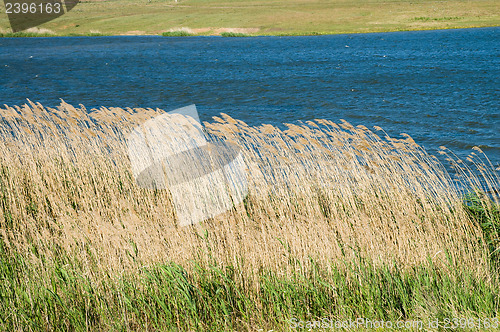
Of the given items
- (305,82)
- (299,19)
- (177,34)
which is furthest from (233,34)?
(305,82)

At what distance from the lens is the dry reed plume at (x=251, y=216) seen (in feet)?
19.7

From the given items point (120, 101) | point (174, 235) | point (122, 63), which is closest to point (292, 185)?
point (174, 235)

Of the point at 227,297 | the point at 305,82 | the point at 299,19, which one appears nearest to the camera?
the point at 227,297

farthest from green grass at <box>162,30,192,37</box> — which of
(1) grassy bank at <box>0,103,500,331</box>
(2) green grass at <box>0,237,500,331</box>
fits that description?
(2) green grass at <box>0,237,500,331</box>

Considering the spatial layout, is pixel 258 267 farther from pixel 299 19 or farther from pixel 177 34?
pixel 299 19

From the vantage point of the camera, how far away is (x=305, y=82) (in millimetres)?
29750

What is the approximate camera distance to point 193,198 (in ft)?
26.1

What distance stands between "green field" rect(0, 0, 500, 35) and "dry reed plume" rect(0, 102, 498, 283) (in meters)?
66.3

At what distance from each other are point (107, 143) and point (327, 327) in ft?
21.8

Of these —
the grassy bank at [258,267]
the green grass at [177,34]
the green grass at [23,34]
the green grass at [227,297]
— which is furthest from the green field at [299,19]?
the green grass at [227,297]

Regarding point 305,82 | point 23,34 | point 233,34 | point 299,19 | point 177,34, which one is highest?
point 23,34

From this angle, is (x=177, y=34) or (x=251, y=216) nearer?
(x=251, y=216)

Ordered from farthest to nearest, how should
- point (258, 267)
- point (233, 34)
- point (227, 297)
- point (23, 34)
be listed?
point (23, 34) → point (233, 34) → point (258, 267) → point (227, 297)

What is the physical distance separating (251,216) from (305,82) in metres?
23.3
